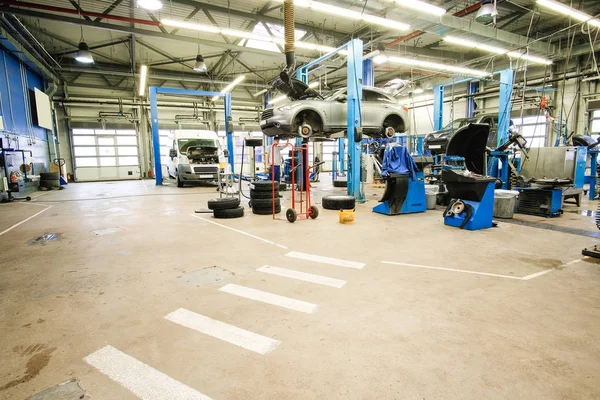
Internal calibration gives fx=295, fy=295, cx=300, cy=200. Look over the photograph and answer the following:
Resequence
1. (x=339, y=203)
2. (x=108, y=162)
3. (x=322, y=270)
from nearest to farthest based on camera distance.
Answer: (x=322, y=270)
(x=339, y=203)
(x=108, y=162)

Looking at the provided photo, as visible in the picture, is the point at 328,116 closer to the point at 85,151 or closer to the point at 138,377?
the point at 138,377

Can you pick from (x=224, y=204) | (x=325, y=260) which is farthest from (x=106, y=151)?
(x=325, y=260)

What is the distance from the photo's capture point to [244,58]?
49.3 feet

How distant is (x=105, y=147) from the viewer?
1744cm

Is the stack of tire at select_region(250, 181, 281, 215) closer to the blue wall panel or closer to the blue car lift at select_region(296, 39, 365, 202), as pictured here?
the blue car lift at select_region(296, 39, 365, 202)

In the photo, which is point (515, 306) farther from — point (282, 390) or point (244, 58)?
point (244, 58)

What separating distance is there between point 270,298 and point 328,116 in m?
6.73

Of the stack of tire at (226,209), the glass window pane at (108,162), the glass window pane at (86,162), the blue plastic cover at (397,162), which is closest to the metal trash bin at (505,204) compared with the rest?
the blue plastic cover at (397,162)

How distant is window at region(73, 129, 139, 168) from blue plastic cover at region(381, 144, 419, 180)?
17.3 metres

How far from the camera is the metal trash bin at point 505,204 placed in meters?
5.31

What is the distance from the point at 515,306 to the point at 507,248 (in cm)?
174

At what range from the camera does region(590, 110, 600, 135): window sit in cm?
1208

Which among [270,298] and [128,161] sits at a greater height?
[128,161]

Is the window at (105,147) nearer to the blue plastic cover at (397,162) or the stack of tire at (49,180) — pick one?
the stack of tire at (49,180)
